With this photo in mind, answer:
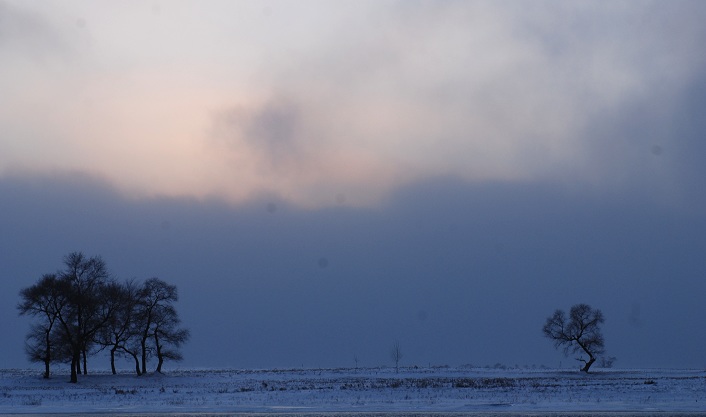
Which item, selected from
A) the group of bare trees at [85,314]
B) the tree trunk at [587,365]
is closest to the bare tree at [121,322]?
the group of bare trees at [85,314]

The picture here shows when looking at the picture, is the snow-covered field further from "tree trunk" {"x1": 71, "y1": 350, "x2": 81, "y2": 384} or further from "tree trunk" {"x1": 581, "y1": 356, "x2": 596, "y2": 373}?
"tree trunk" {"x1": 581, "y1": 356, "x2": 596, "y2": 373}

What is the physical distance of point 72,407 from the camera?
39.0 meters

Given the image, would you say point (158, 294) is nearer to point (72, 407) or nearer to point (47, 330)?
point (47, 330)

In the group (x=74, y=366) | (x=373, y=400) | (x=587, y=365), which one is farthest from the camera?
(x=587, y=365)

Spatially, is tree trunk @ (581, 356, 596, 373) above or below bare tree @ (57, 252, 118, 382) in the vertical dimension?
below

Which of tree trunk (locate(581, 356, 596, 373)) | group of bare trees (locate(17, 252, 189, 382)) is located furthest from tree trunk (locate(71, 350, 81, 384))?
tree trunk (locate(581, 356, 596, 373))

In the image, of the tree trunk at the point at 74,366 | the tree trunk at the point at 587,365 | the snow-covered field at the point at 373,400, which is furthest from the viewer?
the tree trunk at the point at 587,365

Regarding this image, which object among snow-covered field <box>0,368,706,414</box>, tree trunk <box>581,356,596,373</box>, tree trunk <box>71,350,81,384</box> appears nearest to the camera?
snow-covered field <box>0,368,706,414</box>

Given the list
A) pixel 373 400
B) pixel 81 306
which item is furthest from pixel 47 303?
pixel 373 400

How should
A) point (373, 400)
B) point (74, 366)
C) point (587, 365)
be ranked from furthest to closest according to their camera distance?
point (587, 365)
point (74, 366)
point (373, 400)

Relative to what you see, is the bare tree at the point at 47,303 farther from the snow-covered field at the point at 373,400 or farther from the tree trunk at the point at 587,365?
the tree trunk at the point at 587,365

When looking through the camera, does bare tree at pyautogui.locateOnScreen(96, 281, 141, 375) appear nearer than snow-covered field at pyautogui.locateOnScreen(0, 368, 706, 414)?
No

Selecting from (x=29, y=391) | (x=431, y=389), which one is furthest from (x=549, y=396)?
(x=29, y=391)

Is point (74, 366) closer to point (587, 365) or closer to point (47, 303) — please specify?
point (47, 303)
